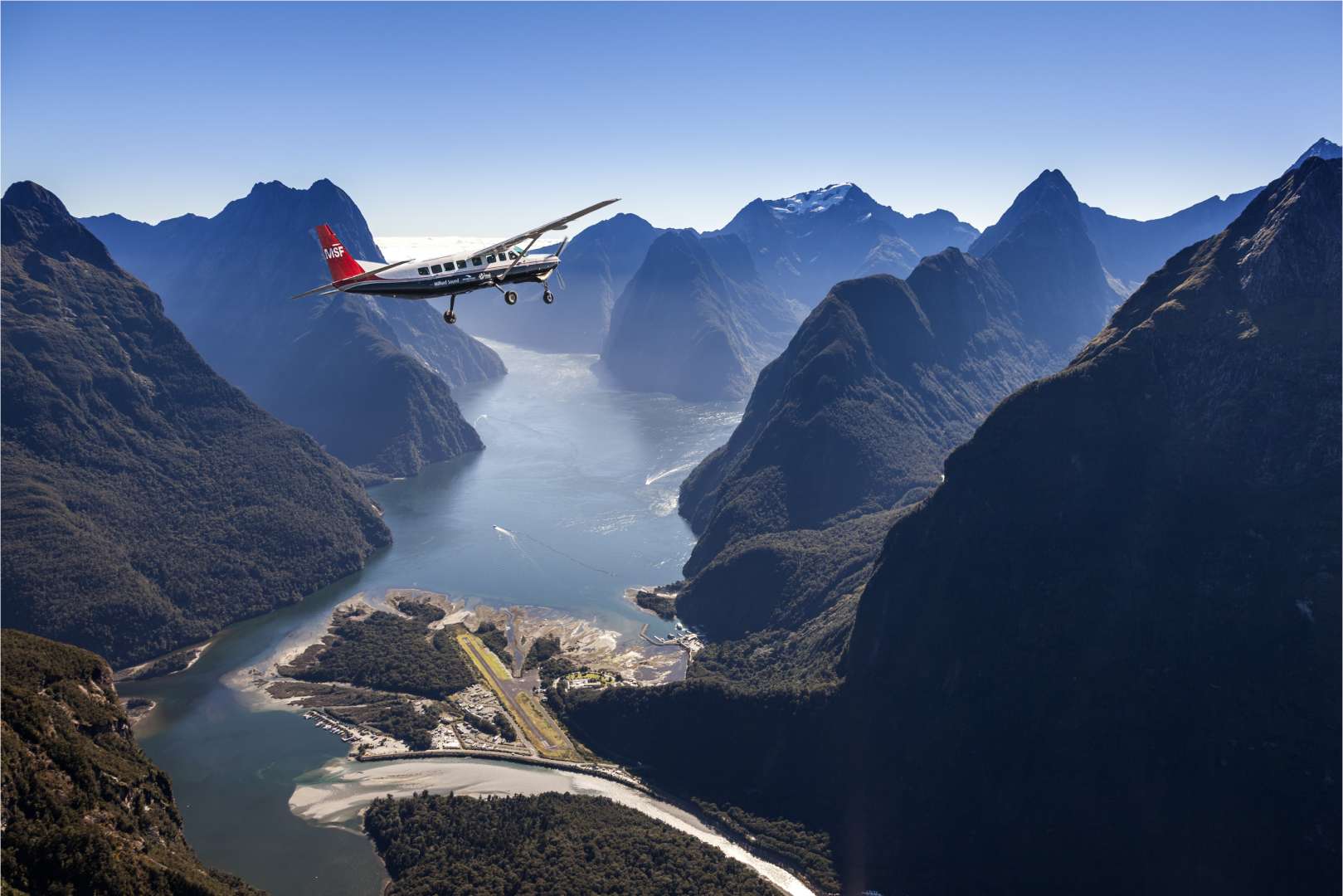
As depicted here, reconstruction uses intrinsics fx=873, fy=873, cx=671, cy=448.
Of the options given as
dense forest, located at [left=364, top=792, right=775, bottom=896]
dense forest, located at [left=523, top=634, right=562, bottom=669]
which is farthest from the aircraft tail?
dense forest, located at [left=523, top=634, right=562, bottom=669]

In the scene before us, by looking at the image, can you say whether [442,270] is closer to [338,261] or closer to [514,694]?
[338,261]

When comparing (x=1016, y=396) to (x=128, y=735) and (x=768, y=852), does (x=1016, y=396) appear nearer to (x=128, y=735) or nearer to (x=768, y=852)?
(x=768, y=852)

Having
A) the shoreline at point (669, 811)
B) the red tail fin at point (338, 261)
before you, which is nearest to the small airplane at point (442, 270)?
the red tail fin at point (338, 261)

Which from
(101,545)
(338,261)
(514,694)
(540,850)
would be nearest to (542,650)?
(514,694)

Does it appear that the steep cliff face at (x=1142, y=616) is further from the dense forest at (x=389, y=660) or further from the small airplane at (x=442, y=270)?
the small airplane at (x=442, y=270)

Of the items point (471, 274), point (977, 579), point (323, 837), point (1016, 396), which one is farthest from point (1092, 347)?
point (323, 837)
